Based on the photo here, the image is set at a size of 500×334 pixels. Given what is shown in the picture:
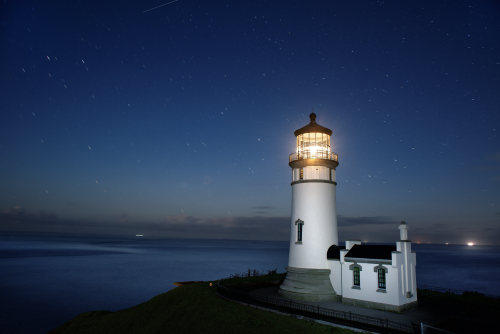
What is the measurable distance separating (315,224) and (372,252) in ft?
13.9

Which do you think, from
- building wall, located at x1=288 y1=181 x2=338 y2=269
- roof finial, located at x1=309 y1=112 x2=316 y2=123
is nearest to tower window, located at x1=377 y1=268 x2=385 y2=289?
building wall, located at x1=288 y1=181 x2=338 y2=269

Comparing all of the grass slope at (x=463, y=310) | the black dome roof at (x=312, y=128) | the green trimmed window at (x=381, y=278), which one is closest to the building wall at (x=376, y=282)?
the green trimmed window at (x=381, y=278)

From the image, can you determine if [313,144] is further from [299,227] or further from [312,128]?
[299,227]

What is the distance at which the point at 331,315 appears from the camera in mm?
18812

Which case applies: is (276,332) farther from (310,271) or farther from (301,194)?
(301,194)

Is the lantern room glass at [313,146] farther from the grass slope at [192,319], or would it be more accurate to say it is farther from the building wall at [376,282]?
the grass slope at [192,319]

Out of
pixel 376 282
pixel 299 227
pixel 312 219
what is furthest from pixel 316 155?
pixel 376 282

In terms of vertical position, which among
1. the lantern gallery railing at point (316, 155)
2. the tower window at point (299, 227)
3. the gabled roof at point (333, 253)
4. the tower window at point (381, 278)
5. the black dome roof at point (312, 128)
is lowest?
the tower window at point (381, 278)

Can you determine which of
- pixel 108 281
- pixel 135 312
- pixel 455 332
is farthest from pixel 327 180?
pixel 108 281

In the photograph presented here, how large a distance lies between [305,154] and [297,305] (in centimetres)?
1062

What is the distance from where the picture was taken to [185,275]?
69.2 meters

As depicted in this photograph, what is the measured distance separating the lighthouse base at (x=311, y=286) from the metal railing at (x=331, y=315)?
1389mm

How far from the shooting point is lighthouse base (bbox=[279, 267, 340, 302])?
2264 centimetres

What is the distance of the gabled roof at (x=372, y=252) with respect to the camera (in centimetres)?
2106
